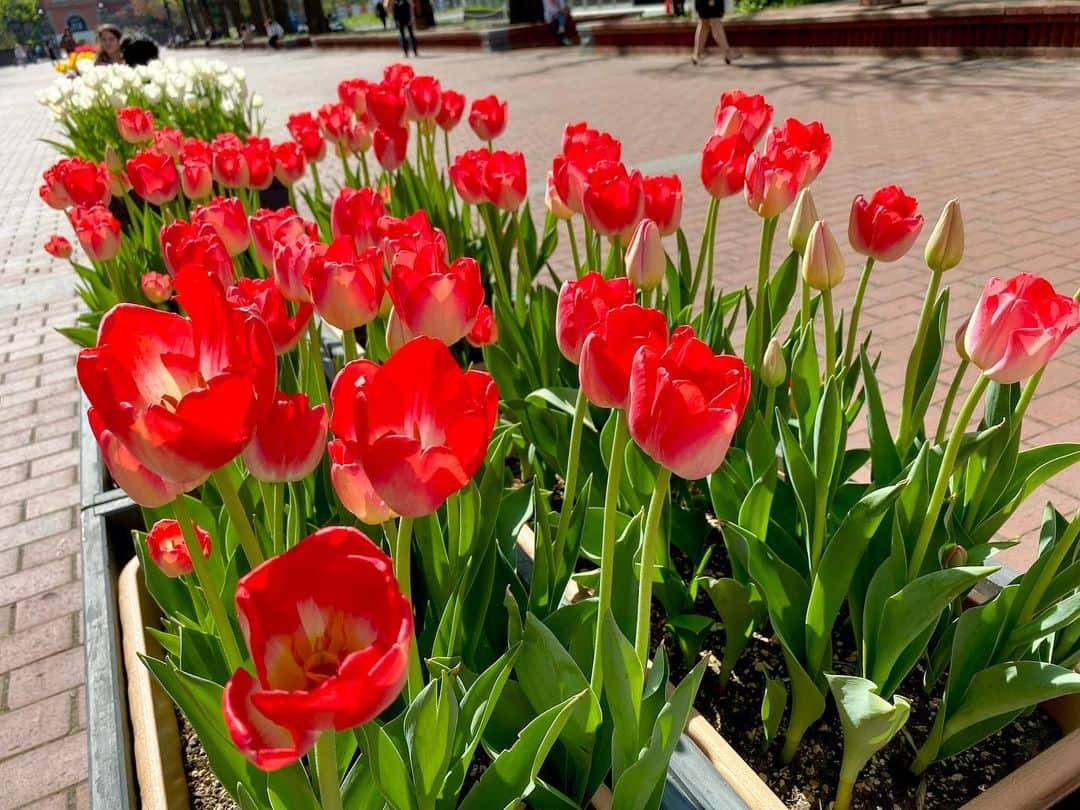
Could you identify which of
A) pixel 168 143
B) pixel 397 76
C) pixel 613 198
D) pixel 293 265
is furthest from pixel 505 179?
pixel 168 143

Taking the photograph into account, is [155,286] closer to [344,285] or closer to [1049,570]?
[344,285]

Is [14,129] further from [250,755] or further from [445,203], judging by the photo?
[250,755]

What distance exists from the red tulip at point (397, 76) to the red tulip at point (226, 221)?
1.05m

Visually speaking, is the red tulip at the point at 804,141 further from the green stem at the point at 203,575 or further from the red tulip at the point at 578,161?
the green stem at the point at 203,575

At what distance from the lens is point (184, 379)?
0.78 meters

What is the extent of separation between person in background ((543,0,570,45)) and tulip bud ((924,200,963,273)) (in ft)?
61.3

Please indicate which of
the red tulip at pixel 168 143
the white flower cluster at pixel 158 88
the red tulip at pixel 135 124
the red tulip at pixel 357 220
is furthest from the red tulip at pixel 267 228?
the white flower cluster at pixel 158 88

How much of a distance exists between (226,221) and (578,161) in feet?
2.23

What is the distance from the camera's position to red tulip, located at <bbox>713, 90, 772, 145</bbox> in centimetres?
176

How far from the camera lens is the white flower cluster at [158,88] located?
193 inches

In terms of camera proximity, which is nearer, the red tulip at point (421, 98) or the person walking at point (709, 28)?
the red tulip at point (421, 98)

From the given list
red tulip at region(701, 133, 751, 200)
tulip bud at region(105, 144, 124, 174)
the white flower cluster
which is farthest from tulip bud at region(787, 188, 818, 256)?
the white flower cluster

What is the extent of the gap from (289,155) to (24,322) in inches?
138

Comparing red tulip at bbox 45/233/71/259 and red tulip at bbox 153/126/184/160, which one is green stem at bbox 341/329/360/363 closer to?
red tulip at bbox 153/126/184/160
